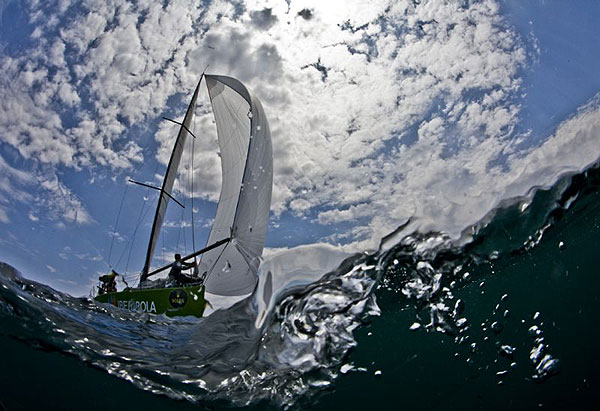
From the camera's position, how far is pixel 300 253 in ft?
19.9

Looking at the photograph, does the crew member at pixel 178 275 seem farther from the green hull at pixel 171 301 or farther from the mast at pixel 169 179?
the mast at pixel 169 179

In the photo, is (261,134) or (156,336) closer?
(156,336)

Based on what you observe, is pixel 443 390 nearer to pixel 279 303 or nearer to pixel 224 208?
pixel 279 303

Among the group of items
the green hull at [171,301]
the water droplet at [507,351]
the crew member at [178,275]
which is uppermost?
the crew member at [178,275]

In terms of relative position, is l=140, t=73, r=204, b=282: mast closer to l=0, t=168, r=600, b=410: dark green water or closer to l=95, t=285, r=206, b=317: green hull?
l=95, t=285, r=206, b=317: green hull

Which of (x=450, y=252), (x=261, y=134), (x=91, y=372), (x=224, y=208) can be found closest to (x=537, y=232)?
(x=450, y=252)

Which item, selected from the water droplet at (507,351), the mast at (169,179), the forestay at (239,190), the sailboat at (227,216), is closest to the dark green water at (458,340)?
the water droplet at (507,351)

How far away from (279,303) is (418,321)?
5321 mm

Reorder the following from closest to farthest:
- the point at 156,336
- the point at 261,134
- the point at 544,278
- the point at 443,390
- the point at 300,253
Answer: the point at 300,253, the point at 156,336, the point at 544,278, the point at 443,390, the point at 261,134

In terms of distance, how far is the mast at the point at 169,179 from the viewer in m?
27.5

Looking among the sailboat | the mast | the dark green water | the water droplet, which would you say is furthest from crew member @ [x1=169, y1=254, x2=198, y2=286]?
the water droplet

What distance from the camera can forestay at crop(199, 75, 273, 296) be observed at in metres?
17.7

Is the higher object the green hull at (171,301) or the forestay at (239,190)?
the forestay at (239,190)

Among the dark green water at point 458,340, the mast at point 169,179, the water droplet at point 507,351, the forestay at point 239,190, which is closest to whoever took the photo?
the dark green water at point 458,340
